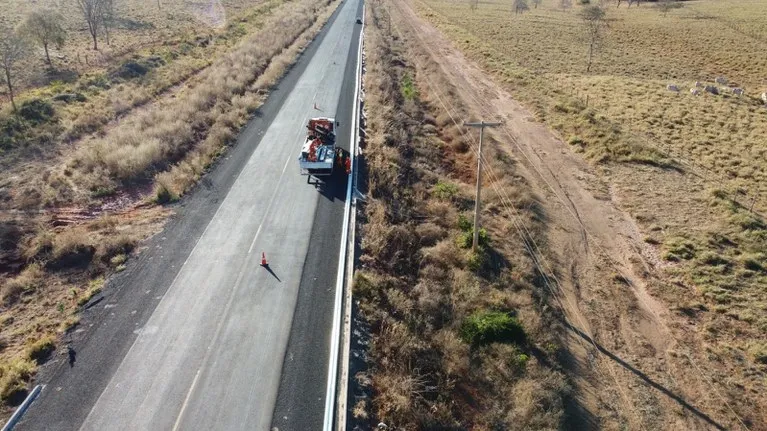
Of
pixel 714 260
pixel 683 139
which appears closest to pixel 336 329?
pixel 714 260

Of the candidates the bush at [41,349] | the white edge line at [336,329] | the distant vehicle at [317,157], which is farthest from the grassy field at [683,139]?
the bush at [41,349]

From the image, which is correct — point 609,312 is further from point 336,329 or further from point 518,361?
point 336,329

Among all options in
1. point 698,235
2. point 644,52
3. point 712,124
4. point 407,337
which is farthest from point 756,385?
point 644,52

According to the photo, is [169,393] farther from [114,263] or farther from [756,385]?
[756,385]

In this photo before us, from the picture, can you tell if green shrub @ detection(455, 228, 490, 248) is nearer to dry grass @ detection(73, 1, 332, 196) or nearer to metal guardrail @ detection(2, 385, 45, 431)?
dry grass @ detection(73, 1, 332, 196)

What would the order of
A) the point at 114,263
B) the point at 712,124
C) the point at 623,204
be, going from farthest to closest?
the point at 712,124 < the point at 623,204 < the point at 114,263
